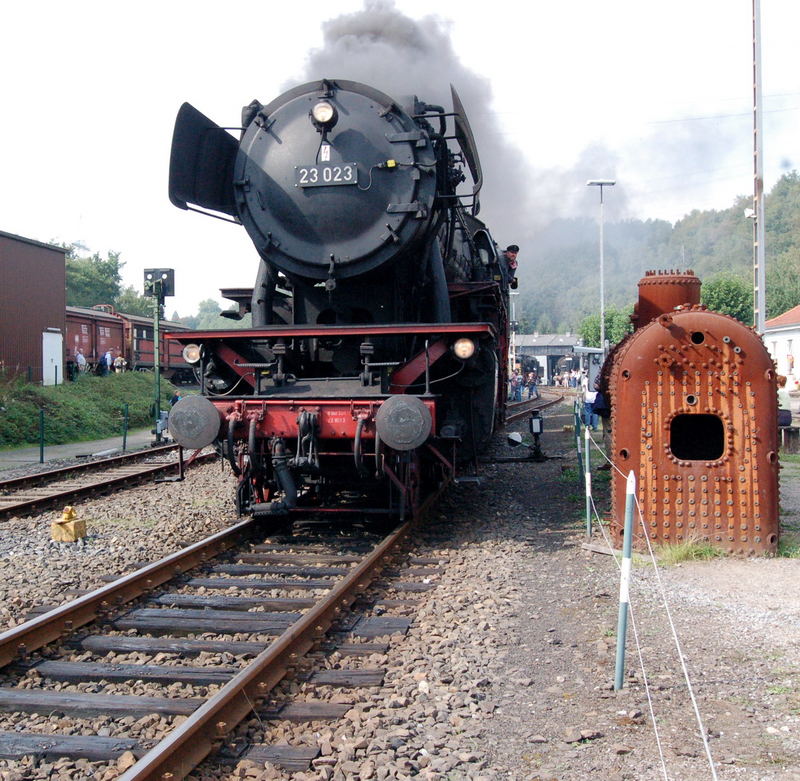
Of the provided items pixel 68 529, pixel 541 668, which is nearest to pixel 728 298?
pixel 68 529

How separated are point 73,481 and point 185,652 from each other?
796cm

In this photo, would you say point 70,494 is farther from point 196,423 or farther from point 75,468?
point 196,423

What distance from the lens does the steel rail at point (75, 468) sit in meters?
10.8

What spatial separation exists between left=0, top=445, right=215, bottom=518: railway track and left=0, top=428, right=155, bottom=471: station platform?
55.9 inches

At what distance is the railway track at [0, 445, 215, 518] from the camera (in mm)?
9117

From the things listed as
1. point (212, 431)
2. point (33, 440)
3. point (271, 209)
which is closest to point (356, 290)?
point (271, 209)

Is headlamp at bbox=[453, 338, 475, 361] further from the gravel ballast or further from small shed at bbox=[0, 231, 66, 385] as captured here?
small shed at bbox=[0, 231, 66, 385]

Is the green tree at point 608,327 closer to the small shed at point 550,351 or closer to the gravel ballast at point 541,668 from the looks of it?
the small shed at point 550,351

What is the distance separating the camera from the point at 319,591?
532cm

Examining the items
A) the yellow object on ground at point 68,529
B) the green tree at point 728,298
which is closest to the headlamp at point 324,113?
the yellow object on ground at point 68,529

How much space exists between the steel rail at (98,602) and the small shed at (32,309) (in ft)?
63.3

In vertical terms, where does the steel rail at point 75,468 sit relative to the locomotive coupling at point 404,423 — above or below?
below

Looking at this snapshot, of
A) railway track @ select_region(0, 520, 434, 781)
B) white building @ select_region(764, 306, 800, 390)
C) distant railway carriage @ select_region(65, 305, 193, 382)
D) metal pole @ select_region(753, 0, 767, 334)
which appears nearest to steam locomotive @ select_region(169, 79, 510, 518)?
railway track @ select_region(0, 520, 434, 781)

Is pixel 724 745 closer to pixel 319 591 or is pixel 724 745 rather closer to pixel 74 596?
pixel 319 591
